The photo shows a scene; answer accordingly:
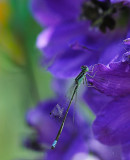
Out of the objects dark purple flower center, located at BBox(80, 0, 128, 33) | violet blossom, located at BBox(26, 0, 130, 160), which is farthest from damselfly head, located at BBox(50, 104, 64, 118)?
dark purple flower center, located at BBox(80, 0, 128, 33)

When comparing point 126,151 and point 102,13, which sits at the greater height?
point 102,13

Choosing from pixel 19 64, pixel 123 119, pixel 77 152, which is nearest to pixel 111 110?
pixel 123 119

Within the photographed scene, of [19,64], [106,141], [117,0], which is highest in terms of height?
[19,64]

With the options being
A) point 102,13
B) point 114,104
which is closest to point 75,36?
point 102,13

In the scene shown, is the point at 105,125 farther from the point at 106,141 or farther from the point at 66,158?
the point at 66,158

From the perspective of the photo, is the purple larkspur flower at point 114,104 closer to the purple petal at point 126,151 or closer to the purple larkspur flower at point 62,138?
the purple petal at point 126,151

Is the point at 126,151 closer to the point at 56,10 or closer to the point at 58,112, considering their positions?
the point at 58,112

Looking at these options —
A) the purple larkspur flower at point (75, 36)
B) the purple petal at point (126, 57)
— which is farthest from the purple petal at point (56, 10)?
the purple petal at point (126, 57)

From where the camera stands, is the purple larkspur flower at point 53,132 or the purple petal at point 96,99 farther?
the purple larkspur flower at point 53,132
